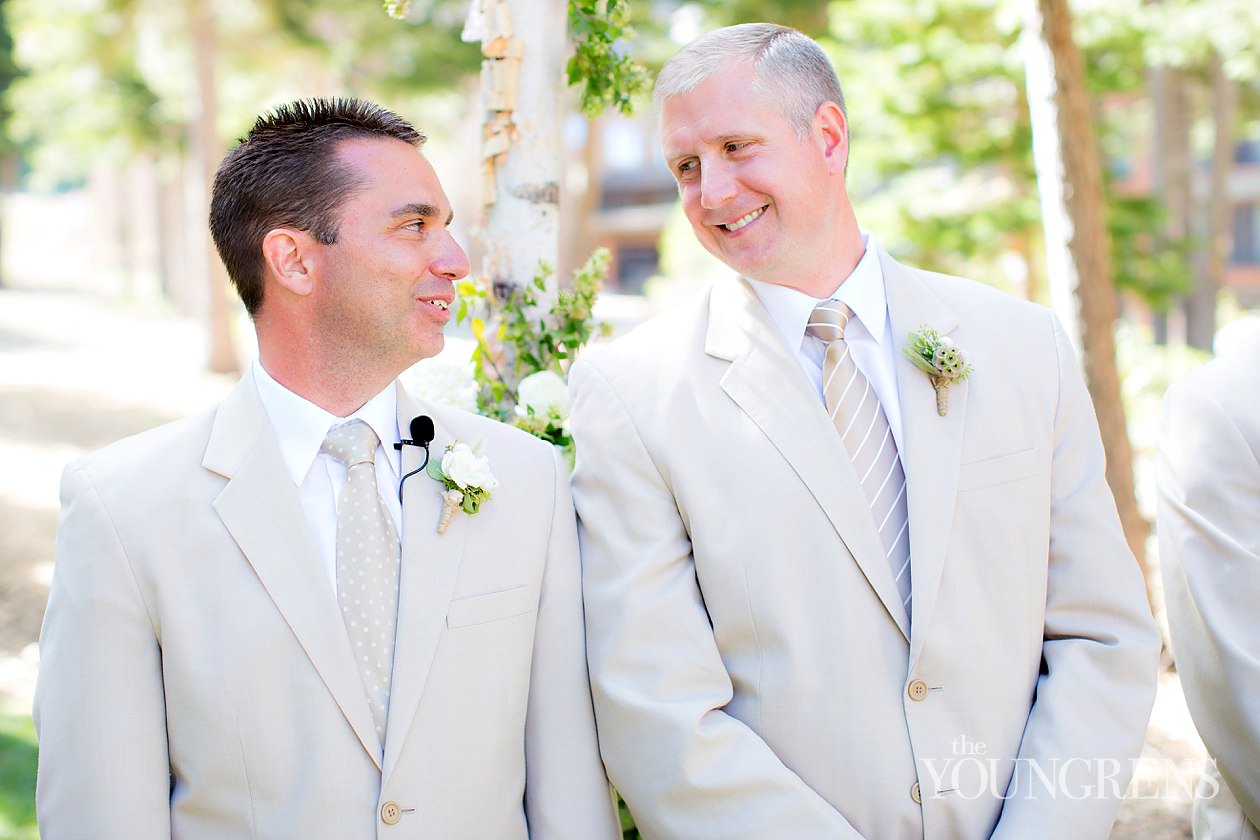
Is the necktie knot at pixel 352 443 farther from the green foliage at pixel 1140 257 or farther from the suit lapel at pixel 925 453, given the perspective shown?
the green foliage at pixel 1140 257

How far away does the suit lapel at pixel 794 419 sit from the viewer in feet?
8.23

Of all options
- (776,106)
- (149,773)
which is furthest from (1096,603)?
(149,773)

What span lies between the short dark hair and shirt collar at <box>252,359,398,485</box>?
7.8 inches

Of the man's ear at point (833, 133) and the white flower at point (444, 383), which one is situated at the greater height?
the man's ear at point (833, 133)

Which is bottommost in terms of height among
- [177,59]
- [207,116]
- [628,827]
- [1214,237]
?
[628,827]

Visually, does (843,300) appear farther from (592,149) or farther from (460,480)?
(592,149)

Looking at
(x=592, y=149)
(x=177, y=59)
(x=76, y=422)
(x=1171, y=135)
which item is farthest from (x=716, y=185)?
(x=592, y=149)

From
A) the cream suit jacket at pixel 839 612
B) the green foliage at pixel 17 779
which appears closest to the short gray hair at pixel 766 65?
the cream suit jacket at pixel 839 612

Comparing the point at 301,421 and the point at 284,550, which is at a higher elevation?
the point at 301,421

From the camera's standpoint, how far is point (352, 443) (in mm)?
2488

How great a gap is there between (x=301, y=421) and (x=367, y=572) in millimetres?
353

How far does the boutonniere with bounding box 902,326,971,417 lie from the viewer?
8.59 feet

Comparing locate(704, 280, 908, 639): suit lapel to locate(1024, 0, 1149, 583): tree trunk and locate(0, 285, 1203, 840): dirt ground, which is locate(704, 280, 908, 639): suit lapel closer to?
locate(0, 285, 1203, 840): dirt ground

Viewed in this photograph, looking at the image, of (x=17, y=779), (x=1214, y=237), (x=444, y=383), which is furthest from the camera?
(x=1214, y=237)
